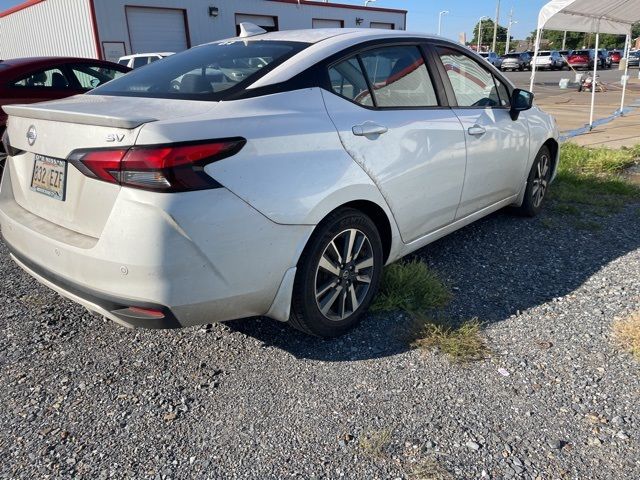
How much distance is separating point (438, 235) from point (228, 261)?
1777mm

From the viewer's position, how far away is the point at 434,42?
11.7 ft

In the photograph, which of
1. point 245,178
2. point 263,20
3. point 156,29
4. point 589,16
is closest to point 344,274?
point 245,178

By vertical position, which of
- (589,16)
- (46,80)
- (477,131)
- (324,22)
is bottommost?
(477,131)

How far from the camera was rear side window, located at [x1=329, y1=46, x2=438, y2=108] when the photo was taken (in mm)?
2820

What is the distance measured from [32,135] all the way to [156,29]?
21.2 m

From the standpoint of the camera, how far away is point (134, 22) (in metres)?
20.5

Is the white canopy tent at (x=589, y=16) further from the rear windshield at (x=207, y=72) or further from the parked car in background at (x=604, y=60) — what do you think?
the parked car in background at (x=604, y=60)

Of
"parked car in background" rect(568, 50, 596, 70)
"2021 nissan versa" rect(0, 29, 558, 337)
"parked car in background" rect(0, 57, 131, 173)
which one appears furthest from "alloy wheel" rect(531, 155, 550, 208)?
"parked car in background" rect(568, 50, 596, 70)

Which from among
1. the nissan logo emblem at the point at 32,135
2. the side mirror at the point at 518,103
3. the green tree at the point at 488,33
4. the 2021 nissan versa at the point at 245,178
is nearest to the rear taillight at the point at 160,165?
the 2021 nissan versa at the point at 245,178

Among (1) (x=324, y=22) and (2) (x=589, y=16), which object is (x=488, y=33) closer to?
(1) (x=324, y=22)

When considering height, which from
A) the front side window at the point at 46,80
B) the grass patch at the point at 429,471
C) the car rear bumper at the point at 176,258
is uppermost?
the front side window at the point at 46,80

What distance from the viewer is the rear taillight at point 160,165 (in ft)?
6.61

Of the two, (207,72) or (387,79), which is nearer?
(207,72)

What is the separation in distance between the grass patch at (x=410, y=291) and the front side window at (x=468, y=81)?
1199 millimetres
